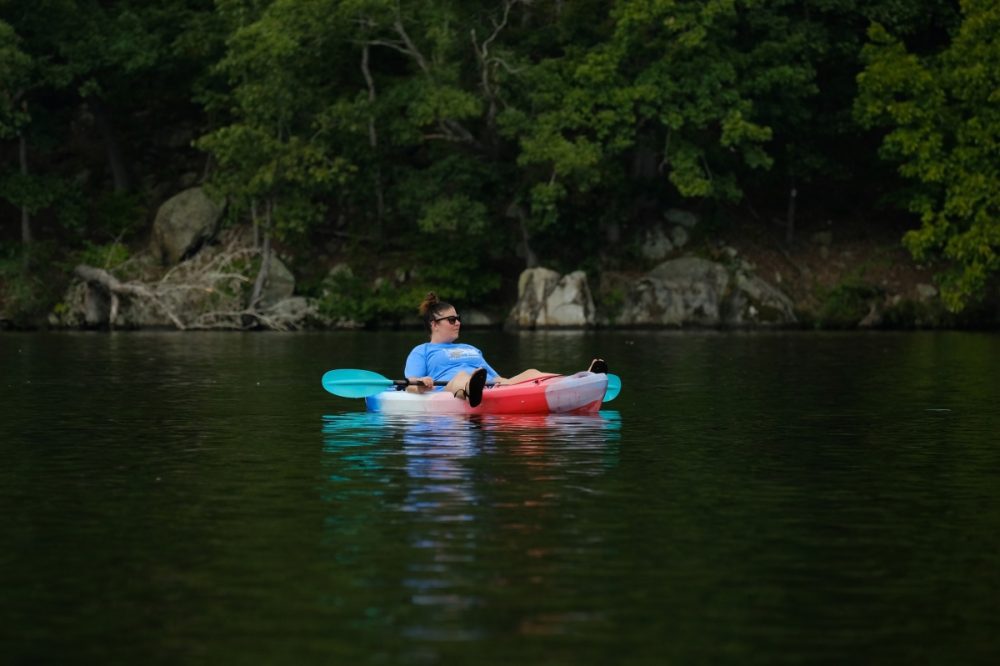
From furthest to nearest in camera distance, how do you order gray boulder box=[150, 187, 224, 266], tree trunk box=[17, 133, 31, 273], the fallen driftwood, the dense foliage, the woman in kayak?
gray boulder box=[150, 187, 224, 266]
tree trunk box=[17, 133, 31, 273]
the fallen driftwood
the dense foliage
the woman in kayak

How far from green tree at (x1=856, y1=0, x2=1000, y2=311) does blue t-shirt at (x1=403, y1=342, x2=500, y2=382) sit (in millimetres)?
31901

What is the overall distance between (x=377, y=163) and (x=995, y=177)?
66.0 ft

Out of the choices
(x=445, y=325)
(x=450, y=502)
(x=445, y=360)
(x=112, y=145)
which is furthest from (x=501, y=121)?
(x=450, y=502)

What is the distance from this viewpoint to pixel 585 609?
919 cm

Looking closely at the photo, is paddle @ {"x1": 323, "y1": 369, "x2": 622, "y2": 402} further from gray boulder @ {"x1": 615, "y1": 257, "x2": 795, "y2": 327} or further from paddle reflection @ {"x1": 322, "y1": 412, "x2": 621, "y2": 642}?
gray boulder @ {"x1": 615, "y1": 257, "x2": 795, "y2": 327}

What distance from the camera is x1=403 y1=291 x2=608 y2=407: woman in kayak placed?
21484 mm

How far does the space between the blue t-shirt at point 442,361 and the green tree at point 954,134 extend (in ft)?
105

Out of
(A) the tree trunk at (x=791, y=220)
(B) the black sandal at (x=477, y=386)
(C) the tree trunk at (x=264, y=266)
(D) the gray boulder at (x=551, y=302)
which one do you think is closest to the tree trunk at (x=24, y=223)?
(C) the tree trunk at (x=264, y=266)

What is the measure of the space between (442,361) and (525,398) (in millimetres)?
1264

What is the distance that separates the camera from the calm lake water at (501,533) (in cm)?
857

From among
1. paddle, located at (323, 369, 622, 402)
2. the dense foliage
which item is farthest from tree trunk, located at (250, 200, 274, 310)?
paddle, located at (323, 369, 622, 402)

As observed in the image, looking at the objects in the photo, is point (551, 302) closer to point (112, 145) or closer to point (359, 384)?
point (112, 145)

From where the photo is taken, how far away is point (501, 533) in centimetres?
1159

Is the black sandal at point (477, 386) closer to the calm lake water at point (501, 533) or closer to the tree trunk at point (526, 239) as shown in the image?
the calm lake water at point (501, 533)
